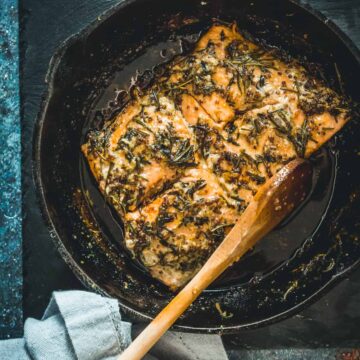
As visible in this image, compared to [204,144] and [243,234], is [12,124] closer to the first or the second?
[204,144]

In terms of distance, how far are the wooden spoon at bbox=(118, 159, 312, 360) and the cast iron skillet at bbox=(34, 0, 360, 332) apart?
213mm

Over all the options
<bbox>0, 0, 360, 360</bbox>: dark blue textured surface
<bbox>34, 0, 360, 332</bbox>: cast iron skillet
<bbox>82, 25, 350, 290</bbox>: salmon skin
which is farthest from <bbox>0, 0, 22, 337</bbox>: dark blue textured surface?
<bbox>82, 25, 350, 290</bbox>: salmon skin

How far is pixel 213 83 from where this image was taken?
217cm

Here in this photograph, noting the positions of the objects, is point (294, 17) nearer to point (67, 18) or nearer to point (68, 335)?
point (67, 18)

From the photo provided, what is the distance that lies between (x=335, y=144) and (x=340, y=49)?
40cm

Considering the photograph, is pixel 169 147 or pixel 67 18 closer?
pixel 169 147

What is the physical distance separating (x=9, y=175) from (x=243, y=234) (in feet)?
3.30

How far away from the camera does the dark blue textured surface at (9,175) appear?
2350mm

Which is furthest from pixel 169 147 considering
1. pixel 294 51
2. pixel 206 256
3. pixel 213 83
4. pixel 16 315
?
pixel 16 315

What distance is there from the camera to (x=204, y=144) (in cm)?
218

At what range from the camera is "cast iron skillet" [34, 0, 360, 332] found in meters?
2.23

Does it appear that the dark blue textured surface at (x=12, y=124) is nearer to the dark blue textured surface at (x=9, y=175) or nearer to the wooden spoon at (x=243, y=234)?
the dark blue textured surface at (x=9, y=175)

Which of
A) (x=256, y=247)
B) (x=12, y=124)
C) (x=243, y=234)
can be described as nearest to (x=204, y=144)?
(x=243, y=234)

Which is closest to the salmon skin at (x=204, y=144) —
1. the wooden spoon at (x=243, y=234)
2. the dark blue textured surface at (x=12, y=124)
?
the wooden spoon at (x=243, y=234)
